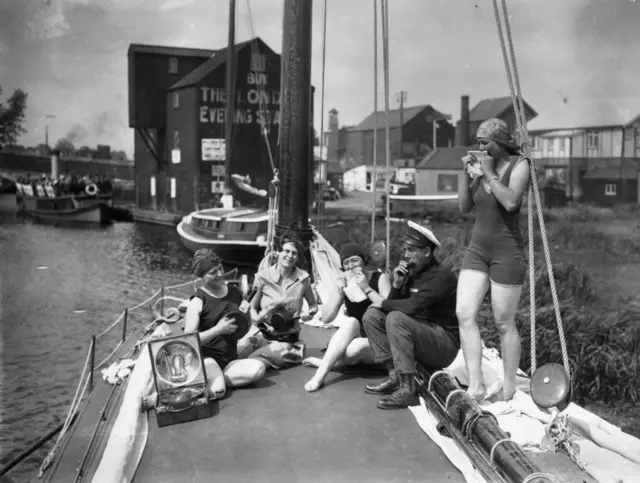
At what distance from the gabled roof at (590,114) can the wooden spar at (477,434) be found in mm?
14515

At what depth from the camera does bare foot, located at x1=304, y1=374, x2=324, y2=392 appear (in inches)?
204

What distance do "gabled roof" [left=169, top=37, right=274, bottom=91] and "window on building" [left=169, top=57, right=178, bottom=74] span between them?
55cm

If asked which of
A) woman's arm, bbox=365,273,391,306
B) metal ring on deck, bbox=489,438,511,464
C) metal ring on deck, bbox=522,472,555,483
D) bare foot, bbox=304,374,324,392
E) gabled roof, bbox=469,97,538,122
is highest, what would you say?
gabled roof, bbox=469,97,538,122

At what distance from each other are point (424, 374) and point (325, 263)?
11.6 feet

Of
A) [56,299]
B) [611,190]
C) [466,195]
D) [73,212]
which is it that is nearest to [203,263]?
[466,195]

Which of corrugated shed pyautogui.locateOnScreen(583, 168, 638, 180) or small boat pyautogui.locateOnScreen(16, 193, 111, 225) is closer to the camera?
corrugated shed pyautogui.locateOnScreen(583, 168, 638, 180)

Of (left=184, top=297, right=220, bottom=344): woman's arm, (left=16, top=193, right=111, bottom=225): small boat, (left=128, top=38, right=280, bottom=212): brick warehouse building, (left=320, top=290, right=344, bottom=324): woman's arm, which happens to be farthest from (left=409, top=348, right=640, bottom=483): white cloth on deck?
(left=16, top=193, right=111, bottom=225): small boat

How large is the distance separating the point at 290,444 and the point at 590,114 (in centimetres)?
1624

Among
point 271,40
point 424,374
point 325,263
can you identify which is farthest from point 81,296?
point 271,40

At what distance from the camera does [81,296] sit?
1900cm

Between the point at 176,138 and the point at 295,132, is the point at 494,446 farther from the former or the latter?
the point at 176,138

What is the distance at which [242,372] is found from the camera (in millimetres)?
5184

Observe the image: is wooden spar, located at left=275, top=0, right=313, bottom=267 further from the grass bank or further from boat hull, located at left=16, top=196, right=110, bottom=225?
boat hull, located at left=16, top=196, right=110, bottom=225

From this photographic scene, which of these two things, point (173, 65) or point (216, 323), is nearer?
point (216, 323)
